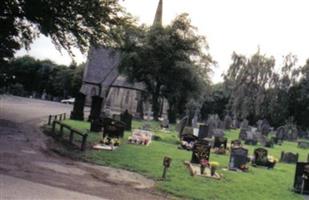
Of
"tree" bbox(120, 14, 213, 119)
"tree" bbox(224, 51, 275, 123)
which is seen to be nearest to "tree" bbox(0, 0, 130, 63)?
"tree" bbox(120, 14, 213, 119)

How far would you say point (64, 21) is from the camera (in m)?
25.9

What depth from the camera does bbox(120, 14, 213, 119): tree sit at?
47.2m

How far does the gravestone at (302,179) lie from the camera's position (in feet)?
51.2

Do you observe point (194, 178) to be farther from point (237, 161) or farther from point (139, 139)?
point (139, 139)

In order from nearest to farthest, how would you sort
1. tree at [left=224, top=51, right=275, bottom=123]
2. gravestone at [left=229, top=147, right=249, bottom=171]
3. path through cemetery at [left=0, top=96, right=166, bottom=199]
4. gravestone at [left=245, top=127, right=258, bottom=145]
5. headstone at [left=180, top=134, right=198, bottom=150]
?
path through cemetery at [left=0, top=96, right=166, bottom=199], gravestone at [left=229, top=147, right=249, bottom=171], headstone at [left=180, top=134, right=198, bottom=150], gravestone at [left=245, top=127, right=258, bottom=145], tree at [left=224, top=51, right=275, bottom=123]

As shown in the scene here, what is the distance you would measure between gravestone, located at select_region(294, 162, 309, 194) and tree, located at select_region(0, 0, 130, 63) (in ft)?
46.9

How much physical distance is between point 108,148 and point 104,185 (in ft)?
22.0

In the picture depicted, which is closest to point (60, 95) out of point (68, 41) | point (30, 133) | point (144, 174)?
point (68, 41)

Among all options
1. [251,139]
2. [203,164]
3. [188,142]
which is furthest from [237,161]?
Answer: [251,139]

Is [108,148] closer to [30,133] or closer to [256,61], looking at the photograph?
[30,133]

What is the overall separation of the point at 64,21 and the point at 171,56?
22431 mm

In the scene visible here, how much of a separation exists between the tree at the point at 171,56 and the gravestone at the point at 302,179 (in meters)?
30.9

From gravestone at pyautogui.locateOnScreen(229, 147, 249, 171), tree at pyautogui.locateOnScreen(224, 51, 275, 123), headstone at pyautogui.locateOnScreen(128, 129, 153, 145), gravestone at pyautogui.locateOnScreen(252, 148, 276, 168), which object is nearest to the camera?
gravestone at pyautogui.locateOnScreen(229, 147, 249, 171)

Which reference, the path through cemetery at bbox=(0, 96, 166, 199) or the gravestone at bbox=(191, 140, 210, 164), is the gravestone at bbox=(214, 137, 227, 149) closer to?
the gravestone at bbox=(191, 140, 210, 164)
